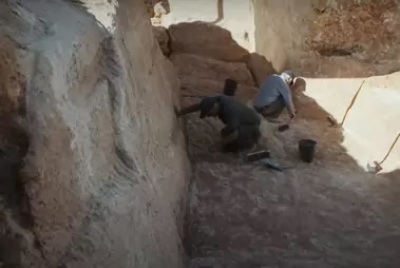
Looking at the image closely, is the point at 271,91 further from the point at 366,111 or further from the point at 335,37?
Result: the point at 335,37

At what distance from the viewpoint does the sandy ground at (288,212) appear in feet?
16.6

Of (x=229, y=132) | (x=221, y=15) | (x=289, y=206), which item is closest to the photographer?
(x=289, y=206)

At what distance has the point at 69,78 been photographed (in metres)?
3.21

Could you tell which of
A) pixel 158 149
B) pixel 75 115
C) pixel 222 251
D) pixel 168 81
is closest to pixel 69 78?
pixel 75 115

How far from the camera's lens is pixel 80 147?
319cm

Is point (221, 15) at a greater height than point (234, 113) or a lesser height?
greater

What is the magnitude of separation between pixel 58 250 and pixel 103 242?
1.13ft

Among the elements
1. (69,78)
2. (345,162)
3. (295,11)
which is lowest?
(345,162)

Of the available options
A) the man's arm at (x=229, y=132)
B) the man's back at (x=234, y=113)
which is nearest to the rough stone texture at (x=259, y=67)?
the man's back at (x=234, y=113)

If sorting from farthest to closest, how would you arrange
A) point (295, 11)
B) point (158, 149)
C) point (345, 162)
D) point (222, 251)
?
point (295, 11) → point (345, 162) → point (222, 251) → point (158, 149)

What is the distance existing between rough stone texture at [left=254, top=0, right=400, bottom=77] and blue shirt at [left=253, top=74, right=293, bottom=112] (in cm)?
72

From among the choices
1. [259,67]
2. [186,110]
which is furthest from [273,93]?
[186,110]

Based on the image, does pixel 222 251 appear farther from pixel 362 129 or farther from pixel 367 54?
pixel 367 54

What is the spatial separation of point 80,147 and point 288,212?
2958mm
